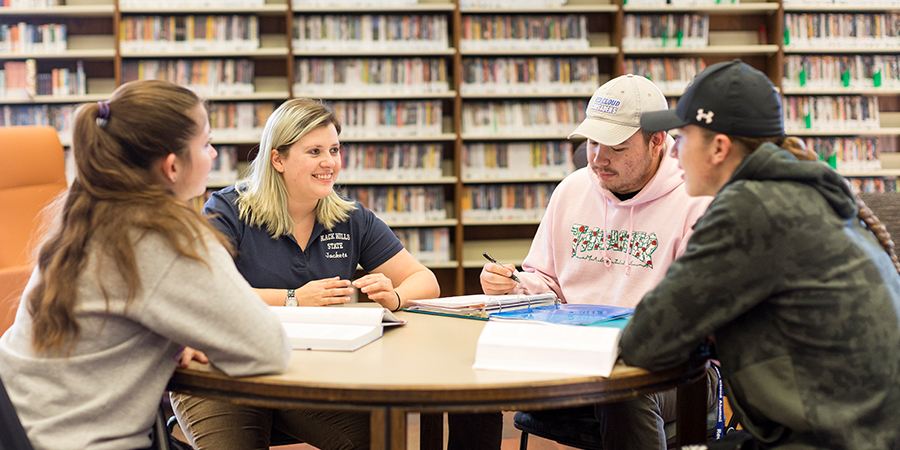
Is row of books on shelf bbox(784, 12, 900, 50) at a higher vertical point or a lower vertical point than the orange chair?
higher

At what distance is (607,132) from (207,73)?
3.23 metres

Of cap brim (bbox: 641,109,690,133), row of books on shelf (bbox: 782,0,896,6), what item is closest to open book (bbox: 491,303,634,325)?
cap brim (bbox: 641,109,690,133)

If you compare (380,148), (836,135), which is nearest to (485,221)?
(380,148)

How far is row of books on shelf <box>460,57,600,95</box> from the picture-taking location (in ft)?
14.0

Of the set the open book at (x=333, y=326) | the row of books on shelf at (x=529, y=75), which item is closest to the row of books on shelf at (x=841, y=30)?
the row of books on shelf at (x=529, y=75)

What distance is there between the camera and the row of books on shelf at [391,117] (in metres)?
4.23

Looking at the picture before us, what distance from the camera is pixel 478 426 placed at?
1.58 metres

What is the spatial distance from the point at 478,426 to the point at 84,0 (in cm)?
400

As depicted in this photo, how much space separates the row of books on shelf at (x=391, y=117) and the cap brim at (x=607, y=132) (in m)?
2.57

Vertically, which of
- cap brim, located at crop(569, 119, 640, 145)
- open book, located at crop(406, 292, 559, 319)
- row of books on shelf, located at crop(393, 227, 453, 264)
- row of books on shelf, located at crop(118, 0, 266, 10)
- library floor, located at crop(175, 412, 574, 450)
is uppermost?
row of books on shelf, located at crop(118, 0, 266, 10)

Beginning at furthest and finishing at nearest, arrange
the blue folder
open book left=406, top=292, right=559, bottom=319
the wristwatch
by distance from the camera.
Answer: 1. the wristwatch
2. open book left=406, top=292, right=559, bottom=319
3. the blue folder

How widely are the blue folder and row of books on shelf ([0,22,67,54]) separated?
3.89m

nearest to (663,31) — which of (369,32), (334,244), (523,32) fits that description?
(523,32)

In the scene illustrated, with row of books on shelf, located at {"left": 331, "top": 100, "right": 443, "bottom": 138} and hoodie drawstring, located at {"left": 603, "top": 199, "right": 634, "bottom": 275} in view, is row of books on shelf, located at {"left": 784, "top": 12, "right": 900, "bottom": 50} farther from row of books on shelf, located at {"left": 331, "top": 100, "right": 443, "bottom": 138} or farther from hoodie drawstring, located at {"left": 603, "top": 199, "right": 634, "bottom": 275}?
hoodie drawstring, located at {"left": 603, "top": 199, "right": 634, "bottom": 275}
